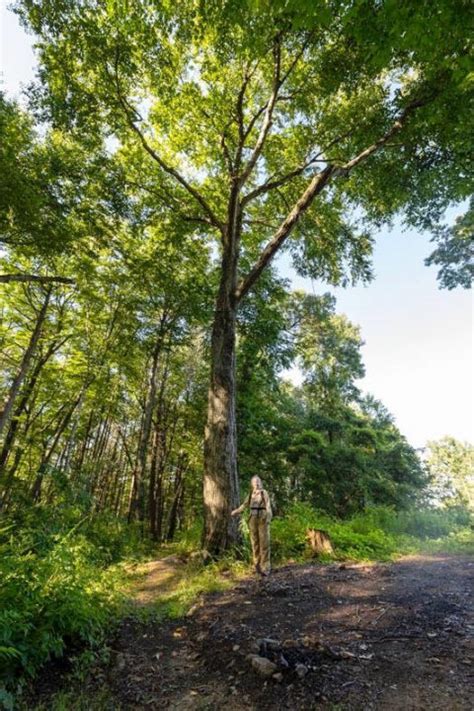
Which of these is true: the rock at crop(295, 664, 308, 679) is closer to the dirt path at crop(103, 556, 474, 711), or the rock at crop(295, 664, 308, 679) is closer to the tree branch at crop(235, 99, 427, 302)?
the dirt path at crop(103, 556, 474, 711)

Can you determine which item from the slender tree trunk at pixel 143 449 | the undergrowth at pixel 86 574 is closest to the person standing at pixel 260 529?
the undergrowth at pixel 86 574

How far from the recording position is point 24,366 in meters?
11.9

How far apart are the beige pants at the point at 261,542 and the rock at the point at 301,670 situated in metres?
3.46

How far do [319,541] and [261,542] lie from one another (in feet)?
7.64

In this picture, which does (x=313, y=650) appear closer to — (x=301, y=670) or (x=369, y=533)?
(x=301, y=670)

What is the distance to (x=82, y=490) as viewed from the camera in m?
10.3

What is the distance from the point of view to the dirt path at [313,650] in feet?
9.35

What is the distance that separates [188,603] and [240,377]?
981 centimetres

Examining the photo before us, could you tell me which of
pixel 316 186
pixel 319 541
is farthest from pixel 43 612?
pixel 316 186

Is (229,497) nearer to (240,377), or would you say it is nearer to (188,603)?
(188,603)

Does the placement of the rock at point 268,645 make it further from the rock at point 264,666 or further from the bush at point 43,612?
the bush at point 43,612

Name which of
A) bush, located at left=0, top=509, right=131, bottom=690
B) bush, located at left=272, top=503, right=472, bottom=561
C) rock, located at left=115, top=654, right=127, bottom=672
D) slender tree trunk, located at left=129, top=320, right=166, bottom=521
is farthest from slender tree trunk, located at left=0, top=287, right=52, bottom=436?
rock, located at left=115, top=654, right=127, bottom=672

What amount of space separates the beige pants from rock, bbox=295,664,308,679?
3.46m

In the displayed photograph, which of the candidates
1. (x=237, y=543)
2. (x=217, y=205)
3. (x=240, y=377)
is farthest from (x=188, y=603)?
(x=217, y=205)
